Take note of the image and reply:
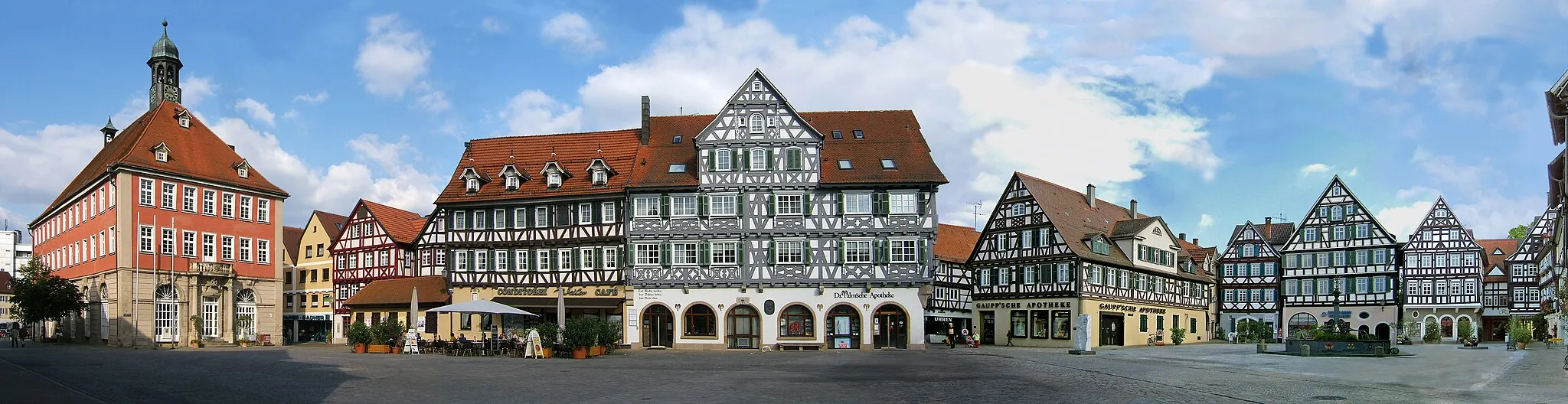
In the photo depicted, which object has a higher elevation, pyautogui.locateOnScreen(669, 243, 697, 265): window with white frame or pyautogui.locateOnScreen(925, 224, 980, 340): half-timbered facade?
pyautogui.locateOnScreen(669, 243, 697, 265): window with white frame

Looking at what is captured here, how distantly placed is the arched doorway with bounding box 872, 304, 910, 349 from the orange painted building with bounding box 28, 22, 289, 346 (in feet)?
94.2

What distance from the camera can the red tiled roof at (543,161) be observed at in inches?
1959

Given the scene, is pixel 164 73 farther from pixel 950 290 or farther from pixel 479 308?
pixel 950 290

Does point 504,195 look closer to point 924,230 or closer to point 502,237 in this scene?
point 502,237

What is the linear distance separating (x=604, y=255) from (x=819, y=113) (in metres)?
11.0

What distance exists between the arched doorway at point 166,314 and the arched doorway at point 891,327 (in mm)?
30401

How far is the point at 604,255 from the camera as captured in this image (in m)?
48.9

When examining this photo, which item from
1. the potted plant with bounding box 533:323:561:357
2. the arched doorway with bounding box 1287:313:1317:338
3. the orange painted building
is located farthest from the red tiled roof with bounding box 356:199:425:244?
the arched doorway with bounding box 1287:313:1317:338

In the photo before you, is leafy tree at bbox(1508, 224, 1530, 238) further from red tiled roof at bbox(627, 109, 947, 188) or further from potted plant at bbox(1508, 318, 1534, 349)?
red tiled roof at bbox(627, 109, 947, 188)

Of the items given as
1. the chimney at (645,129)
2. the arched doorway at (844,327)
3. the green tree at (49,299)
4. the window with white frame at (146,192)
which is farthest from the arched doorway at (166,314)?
the arched doorway at (844,327)

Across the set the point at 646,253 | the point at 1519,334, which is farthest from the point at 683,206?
the point at 1519,334

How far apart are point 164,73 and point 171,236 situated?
11101 mm

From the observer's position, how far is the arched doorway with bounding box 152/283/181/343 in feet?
170

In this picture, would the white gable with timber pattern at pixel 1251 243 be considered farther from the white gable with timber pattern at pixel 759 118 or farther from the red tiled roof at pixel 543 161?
the red tiled roof at pixel 543 161
